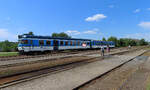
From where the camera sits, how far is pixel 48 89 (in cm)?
480

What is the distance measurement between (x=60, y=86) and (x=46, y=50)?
55.0ft

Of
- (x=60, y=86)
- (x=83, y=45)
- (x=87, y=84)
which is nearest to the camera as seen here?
(x=60, y=86)

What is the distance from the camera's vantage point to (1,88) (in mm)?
4820

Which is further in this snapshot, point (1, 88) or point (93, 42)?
point (93, 42)

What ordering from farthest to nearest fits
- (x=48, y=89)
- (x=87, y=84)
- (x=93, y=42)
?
(x=93, y=42) < (x=87, y=84) < (x=48, y=89)

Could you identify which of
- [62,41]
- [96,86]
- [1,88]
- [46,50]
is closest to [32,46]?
[46,50]

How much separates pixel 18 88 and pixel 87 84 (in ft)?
10.2

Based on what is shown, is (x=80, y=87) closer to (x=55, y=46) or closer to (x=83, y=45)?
(x=55, y=46)

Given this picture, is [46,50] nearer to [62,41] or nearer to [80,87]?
[62,41]

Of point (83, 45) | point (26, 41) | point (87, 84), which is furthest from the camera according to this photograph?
point (83, 45)

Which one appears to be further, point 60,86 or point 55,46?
point 55,46

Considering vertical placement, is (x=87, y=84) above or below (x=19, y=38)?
below

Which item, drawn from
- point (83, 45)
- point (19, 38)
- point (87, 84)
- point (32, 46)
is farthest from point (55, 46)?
point (87, 84)

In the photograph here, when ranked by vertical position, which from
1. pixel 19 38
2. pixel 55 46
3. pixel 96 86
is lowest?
pixel 96 86
